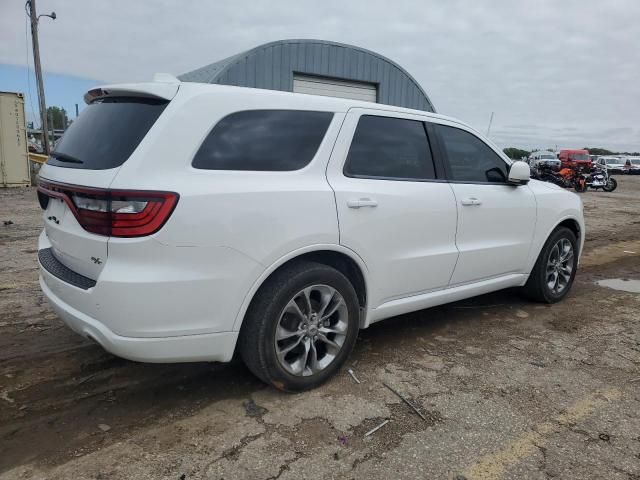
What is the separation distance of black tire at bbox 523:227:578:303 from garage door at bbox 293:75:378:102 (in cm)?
1159

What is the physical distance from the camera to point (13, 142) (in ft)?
52.0

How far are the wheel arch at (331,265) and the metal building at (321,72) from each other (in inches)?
466

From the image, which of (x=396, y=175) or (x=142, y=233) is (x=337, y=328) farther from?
(x=142, y=233)

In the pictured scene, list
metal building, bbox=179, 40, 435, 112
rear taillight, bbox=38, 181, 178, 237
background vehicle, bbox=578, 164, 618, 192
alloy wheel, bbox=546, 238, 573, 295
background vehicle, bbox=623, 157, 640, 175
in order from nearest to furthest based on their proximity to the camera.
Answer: rear taillight, bbox=38, 181, 178, 237 → alloy wheel, bbox=546, 238, 573, 295 → metal building, bbox=179, 40, 435, 112 → background vehicle, bbox=578, 164, 618, 192 → background vehicle, bbox=623, 157, 640, 175

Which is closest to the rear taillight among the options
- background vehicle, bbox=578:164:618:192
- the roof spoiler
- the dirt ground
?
the roof spoiler

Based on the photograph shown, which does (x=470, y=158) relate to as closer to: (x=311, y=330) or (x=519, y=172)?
(x=519, y=172)

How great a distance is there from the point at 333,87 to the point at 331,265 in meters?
14.0

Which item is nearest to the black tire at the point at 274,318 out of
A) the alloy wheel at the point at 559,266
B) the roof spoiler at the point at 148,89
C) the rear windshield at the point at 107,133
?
the rear windshield at the point at 107,133

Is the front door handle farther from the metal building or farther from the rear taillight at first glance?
the metal building

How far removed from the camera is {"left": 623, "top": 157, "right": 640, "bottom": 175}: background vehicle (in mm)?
43178

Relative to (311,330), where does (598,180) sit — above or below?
below

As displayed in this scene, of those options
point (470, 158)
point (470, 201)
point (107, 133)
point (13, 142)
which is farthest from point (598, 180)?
point (107, 133)

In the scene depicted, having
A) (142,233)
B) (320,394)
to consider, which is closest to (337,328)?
(320,394)

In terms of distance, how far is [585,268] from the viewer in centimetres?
680
